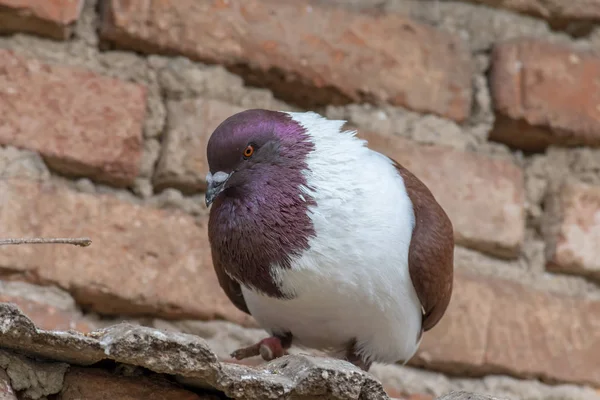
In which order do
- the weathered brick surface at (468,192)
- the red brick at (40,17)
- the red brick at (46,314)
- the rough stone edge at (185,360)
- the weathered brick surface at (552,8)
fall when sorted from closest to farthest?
the rough stone edge at (185,360) → the red brick at (46,314) → the red brick at (40,17) → the weathered brick surface at (468,192) → the weathered brick surface at (552,8)

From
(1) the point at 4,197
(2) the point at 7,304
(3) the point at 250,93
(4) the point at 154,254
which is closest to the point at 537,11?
(3) the point at 250,93

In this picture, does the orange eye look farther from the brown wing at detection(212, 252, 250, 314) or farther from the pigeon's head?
the brown wing at detection(212, 252, 250, 314)

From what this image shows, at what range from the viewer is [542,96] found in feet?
5.01

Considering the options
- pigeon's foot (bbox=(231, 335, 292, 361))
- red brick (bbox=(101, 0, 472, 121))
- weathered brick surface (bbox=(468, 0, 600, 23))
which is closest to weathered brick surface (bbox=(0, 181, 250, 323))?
pigeon's foot (bbox=(231, 335, 292, 361))

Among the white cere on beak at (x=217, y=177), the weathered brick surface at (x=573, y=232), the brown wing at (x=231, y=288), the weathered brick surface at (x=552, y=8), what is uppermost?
the weathered brick surface at (x=552, y=8)

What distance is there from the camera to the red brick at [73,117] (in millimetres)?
1287

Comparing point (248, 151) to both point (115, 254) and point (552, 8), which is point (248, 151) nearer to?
point (115, 254)

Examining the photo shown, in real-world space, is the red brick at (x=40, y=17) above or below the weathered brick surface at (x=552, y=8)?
below

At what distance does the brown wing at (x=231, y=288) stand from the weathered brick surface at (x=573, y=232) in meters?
0.48

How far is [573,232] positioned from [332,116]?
0.39m

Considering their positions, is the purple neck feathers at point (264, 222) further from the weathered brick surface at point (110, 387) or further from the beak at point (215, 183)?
the weathered brick surface at point (110, 387)

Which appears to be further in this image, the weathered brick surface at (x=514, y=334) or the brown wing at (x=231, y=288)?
the weathered brick surface at (x=514, y=334)

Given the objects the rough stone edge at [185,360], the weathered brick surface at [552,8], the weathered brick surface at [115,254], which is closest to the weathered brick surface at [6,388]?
the rough stone edge at [185,360]

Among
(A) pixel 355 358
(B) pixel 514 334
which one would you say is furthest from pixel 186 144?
(B) pixel 514 334
